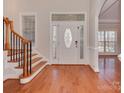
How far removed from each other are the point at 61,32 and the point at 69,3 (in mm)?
1513

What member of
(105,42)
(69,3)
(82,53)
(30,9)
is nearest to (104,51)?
(105,42)

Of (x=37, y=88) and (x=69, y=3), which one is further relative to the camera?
(x=69, y=3)

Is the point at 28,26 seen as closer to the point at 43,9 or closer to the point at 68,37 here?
the point at 43,9

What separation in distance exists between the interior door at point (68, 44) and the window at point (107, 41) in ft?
18.4

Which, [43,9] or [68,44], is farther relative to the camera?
[68,44]

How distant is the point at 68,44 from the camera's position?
30.0ft

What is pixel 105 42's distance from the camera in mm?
14195

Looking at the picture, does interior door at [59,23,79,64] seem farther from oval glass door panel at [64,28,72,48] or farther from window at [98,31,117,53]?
window at [98,31,117,53]

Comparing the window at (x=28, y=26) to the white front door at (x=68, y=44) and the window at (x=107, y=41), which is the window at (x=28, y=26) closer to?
the white front door at (x=68, y=44)

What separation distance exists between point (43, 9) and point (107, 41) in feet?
23.2

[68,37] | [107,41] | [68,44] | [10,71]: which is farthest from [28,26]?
[107,41]

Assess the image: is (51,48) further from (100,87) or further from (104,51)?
(104,51)

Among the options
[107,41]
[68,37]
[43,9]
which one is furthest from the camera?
[107,41]

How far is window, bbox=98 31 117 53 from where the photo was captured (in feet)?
46.2
